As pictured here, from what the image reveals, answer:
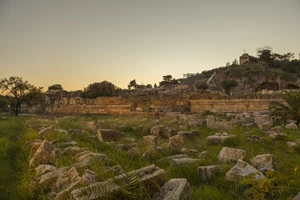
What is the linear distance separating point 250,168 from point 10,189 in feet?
12.6

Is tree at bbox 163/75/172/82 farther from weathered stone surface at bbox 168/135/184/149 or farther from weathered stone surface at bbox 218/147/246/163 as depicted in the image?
weathered stone surface at bbox 218/147/246/163

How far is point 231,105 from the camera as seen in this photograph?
1642 cm

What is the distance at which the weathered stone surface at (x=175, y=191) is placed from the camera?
2.57 meters

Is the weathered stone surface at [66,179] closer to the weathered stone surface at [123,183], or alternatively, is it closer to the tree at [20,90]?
the weathered stone surface at [123,183]

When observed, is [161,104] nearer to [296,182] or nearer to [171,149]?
[171,149]

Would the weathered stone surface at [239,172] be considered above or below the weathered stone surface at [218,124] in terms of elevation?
above

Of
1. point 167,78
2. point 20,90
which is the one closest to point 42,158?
point 20,90

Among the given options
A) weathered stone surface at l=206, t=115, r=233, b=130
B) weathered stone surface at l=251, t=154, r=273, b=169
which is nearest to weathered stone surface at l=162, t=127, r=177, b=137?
weathered stone surface at l=206, t=115, r=233, b=130

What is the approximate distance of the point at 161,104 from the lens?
19125 millimetres

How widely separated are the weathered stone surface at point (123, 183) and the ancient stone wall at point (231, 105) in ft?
45.8

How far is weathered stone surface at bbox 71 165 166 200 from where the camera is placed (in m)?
2.61

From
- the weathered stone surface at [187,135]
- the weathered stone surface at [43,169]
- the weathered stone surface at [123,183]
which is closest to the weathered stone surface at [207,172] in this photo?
the weathered stone surface at [123,183]

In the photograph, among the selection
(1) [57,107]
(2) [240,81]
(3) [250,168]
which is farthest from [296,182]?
(2) [240,81]

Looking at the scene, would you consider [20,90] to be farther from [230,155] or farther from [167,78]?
[167,78]
